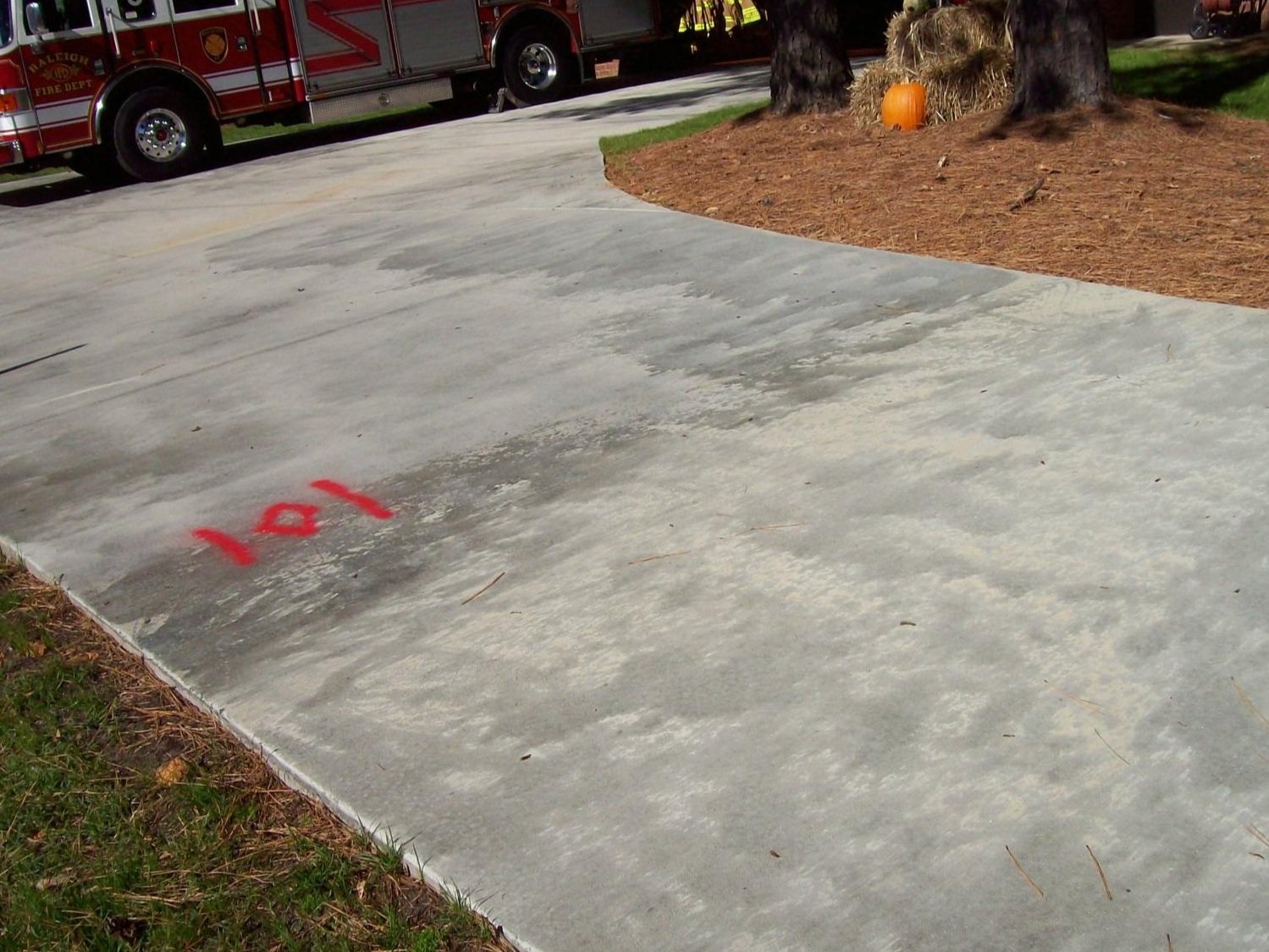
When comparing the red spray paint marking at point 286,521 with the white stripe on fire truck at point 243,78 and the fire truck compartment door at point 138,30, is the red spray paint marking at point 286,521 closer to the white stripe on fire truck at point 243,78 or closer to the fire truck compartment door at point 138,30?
the fire truck compartment door at point 138,30

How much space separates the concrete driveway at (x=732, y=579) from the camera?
2857 mm

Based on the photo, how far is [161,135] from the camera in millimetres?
16125

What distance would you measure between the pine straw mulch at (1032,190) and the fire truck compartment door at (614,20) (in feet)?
30.2

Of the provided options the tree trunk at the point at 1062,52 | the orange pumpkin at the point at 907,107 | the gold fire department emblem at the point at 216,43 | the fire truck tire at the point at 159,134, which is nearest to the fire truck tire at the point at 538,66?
the gold fire department emblem at the point at 216,43

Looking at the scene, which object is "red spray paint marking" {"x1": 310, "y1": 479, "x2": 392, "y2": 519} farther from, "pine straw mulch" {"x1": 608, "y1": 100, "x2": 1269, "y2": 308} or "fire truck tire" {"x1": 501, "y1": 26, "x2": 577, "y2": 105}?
"fire truck tire" {"x1": 501, "y1": 26, "x2": 577, "y2": 105}

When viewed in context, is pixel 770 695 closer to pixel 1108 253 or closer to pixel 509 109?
pixel 1108 253

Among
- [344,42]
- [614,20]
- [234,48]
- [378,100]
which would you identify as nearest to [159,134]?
[234,48]

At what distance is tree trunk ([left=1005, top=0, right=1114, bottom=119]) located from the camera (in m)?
9.23

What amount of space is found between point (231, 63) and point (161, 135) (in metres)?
1.23

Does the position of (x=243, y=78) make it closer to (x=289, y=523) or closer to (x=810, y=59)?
(x=810, y=59)

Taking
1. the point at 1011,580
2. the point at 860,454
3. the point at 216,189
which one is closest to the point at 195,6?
the point at 216,189

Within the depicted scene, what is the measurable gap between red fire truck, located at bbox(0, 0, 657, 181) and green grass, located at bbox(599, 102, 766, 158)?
5.56 meters

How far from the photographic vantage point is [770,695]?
136 inches

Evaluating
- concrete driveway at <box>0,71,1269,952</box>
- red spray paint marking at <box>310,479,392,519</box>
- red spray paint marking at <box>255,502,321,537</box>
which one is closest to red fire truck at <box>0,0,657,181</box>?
concrete driveway at <box>0,71,1269,952</box>
